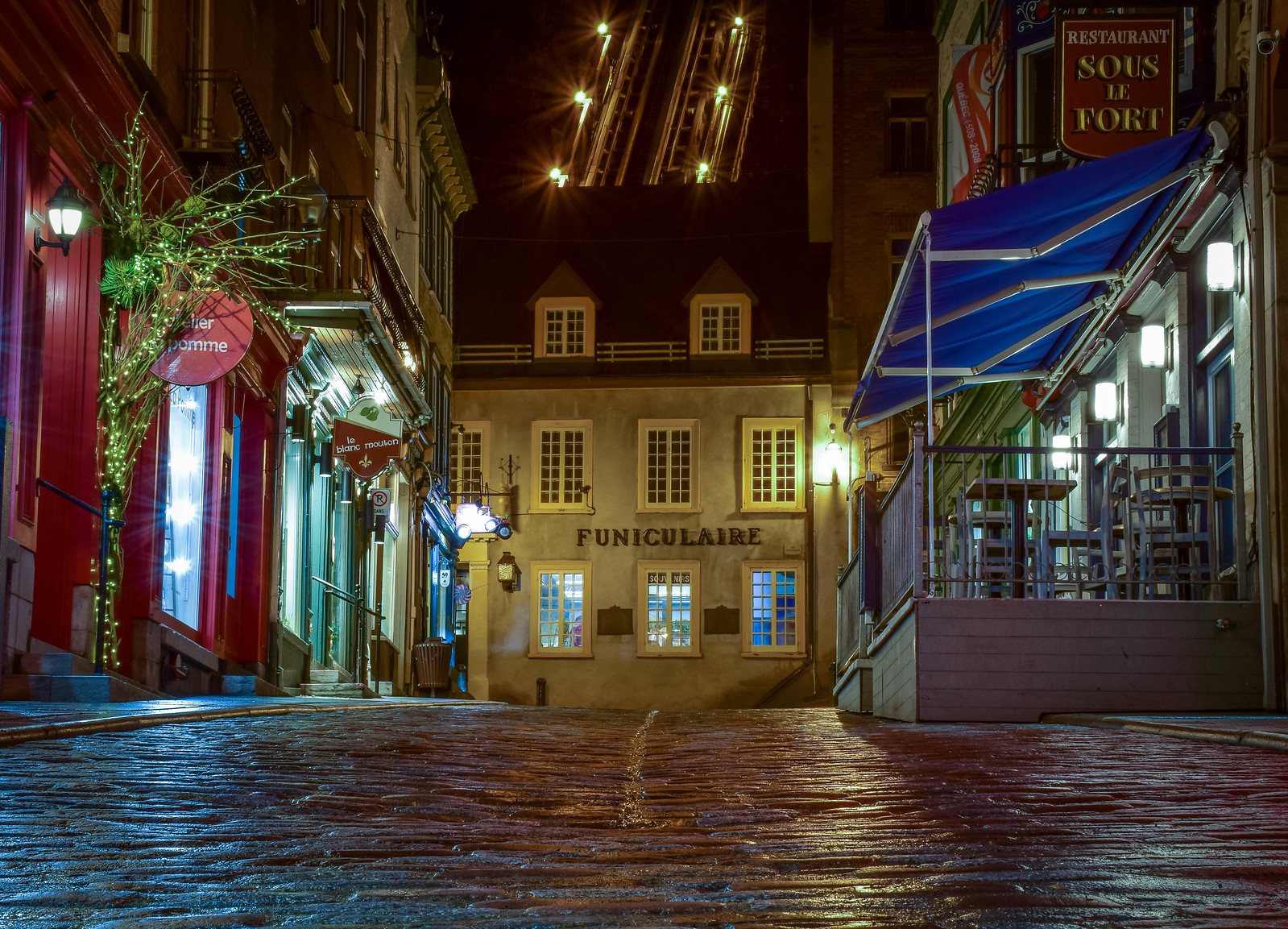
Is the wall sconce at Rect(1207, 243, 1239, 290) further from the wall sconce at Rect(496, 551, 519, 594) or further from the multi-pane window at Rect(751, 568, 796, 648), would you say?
the wall sconce at Rect(496, 551, 519, 594)

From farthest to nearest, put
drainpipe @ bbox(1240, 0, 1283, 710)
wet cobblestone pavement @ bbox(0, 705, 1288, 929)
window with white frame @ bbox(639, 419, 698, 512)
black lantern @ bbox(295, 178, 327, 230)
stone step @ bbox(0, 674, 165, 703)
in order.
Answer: window with white frame @ bbox(639, 419, 698, 512), black lantern @ bbox(295, 178, 327, 230), drainpipe @ bbox(1240, 0, 1283, 710), stone step @ bbox(0, 674, 165, 703), wet cobblestone pavement @ bbox(0, 705, 1288, 929)

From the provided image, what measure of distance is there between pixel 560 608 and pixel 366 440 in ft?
53.7

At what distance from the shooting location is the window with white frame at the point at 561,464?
131ft

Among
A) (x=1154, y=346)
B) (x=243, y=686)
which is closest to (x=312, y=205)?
(x=243, y=686)

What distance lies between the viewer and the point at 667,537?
130 ft

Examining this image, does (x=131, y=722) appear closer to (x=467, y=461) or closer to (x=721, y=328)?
(x=467, y=461)

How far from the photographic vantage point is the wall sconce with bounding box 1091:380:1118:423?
17.2 metres

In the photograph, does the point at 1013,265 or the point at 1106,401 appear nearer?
the point at 1013,265

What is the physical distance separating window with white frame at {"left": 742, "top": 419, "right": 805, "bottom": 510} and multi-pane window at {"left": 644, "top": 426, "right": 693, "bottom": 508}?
136cm

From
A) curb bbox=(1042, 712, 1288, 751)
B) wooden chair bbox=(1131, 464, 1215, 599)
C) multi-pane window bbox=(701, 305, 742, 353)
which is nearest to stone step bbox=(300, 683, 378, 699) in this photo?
wooden chair bbox=(1131, 464, 1215, 599)

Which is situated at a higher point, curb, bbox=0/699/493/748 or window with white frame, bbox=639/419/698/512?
window with white frame, bbox=639/419/698/512

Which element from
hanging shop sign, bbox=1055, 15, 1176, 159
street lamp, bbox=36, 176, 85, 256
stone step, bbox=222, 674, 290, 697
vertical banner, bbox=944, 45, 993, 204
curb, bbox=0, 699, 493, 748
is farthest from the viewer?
vertical banner, bbox=944, 45, 993, 204

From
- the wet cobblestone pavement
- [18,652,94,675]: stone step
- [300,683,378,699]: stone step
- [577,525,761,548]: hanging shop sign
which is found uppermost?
[577,525,761,548]: hanging shop sign

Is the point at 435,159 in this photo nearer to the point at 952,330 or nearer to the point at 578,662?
the point at 578,662
